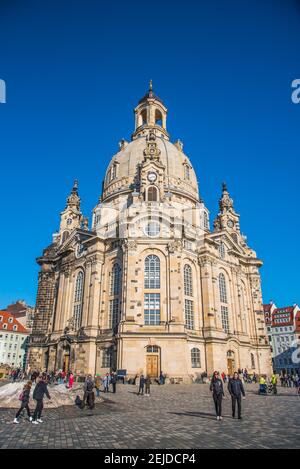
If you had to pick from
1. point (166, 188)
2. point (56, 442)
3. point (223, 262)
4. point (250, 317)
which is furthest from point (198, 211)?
point (56, 442)

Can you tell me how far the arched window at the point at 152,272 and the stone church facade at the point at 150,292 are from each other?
128mm

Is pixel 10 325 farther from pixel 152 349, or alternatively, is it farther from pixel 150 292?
pixel 152 349

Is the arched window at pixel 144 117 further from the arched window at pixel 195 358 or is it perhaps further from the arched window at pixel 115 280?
the arched window at pixel 195 358

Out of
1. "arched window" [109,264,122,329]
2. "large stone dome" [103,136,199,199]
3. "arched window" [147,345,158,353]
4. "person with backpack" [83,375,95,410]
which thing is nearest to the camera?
"person with backpack" [83,375,95,410]

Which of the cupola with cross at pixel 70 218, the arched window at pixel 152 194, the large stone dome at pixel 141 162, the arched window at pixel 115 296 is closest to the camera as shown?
the arched window at pixel 115 296

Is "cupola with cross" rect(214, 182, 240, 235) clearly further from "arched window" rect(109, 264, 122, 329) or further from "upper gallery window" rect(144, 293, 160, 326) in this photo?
"upper gallery window" rect(144, 293, 160, 326)

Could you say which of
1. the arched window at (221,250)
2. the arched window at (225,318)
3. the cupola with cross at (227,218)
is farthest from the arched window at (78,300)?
the cupola with cross at (227,218)

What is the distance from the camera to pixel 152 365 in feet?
116

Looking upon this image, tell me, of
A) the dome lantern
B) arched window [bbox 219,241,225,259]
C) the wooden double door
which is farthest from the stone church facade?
the dome lantern

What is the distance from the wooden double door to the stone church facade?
0.35ft

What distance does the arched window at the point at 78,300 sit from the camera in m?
45.3

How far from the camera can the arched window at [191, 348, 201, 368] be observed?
38.9 m

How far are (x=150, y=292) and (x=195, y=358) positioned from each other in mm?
9895
